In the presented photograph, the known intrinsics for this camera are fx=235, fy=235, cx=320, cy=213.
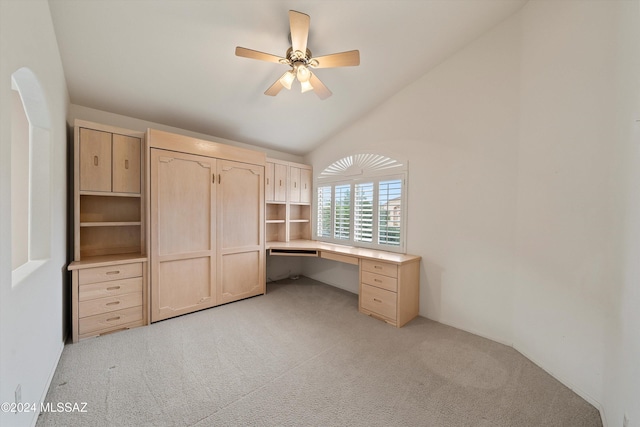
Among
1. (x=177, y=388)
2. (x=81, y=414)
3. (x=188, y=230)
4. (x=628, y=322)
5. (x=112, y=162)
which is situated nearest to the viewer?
(x=628, y=322)

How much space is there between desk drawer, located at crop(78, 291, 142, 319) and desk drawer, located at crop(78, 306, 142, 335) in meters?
0.04

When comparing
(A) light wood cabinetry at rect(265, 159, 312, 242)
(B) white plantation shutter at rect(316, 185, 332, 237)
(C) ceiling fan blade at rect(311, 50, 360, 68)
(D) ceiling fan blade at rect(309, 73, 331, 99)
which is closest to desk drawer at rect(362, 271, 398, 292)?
(B) white plantation shutter at rect(316, 185, 332, 237)

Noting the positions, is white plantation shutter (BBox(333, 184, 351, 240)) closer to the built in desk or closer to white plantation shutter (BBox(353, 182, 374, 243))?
white plantation shutter (BBox(353, 182, 374, 243))

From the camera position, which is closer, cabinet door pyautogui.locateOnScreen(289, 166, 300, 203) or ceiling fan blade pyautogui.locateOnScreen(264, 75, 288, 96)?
ceiling fan blade pyautogui.locateOnScreen(264, 75, 288, 96)

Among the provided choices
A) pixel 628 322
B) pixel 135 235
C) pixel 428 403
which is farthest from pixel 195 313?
pixel 628 322

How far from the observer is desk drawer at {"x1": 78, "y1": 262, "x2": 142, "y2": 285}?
236 cm

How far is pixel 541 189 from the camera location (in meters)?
2.08

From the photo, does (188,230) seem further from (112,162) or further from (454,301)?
(454,301)

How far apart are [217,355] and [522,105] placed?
12.2ft

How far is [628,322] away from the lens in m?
1.29

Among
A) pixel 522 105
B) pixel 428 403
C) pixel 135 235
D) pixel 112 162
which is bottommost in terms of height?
pixel 428 403

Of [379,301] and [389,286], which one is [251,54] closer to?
[389,286]

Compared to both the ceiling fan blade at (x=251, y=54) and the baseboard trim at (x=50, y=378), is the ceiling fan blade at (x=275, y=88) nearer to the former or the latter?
the ceiling fan blade at (x=251, y=54)

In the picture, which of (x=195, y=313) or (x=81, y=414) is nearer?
(x=81, y=414)
